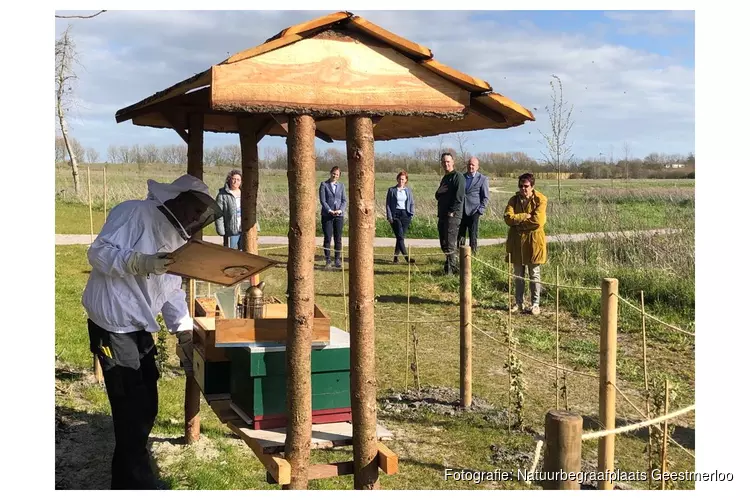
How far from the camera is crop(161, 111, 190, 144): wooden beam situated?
5120 millimetres

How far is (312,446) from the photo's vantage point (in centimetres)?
378

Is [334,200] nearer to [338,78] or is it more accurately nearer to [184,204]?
[184,204]

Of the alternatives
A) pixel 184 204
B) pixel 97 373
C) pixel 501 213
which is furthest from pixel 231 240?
pixel 501 213

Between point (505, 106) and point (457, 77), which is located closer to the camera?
point (457, 77)

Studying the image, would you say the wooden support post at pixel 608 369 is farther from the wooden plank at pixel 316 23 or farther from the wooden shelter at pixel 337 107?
the wooden plank at pixel 316 23

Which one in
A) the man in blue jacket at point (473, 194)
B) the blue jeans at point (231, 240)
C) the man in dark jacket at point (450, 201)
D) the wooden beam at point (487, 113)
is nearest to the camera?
the wooden beam at point (487, 113)

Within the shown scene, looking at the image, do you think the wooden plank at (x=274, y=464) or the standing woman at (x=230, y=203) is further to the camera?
the standing woman at (x=230, y=203)

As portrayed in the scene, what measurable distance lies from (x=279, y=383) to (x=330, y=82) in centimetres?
164

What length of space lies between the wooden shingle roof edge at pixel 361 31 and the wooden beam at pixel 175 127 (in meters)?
1.16

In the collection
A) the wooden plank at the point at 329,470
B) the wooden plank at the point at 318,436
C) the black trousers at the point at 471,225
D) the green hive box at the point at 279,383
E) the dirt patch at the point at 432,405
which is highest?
the black trousers at the point at 471,225

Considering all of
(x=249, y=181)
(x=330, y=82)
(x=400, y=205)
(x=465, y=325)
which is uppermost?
(x=330, y=82)

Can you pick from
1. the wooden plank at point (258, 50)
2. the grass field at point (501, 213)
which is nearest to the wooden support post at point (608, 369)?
the wooden plank at point (258, 50)

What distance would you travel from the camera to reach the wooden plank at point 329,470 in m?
3.77

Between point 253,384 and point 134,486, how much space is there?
974mm
